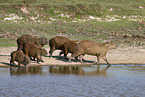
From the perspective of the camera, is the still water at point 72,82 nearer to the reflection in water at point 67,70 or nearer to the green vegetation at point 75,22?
the reflection in water at point 67,70

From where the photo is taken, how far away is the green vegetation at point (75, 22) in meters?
30.7

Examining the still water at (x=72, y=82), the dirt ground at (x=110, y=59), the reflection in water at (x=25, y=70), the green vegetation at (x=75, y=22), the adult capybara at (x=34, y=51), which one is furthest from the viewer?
the green vegetation at (x=75, y=22)

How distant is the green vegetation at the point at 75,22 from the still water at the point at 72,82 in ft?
37.3

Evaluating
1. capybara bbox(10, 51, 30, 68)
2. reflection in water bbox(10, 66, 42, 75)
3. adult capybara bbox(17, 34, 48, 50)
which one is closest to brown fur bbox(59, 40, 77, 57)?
adult capybara bbox(17, 34, 48, 50)

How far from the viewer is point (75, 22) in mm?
40969

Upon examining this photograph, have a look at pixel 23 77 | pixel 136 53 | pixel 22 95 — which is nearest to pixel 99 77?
pixel 23 77

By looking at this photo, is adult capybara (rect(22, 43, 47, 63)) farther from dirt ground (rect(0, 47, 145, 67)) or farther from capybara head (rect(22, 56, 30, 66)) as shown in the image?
capybara head (rect(22, 56, 30, 66))

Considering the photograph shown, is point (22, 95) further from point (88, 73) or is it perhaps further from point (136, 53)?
point (136, 53)

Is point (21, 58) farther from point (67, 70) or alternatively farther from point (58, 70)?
point (67, 70)

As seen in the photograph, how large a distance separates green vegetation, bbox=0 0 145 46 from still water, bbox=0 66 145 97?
11.4 m

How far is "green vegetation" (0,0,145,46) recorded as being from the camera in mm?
30731

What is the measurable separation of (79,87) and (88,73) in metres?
2.85

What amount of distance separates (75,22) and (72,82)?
29053 millimetres

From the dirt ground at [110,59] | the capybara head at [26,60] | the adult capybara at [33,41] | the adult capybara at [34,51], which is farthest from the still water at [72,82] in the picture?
the adult capybara at [33,41]
